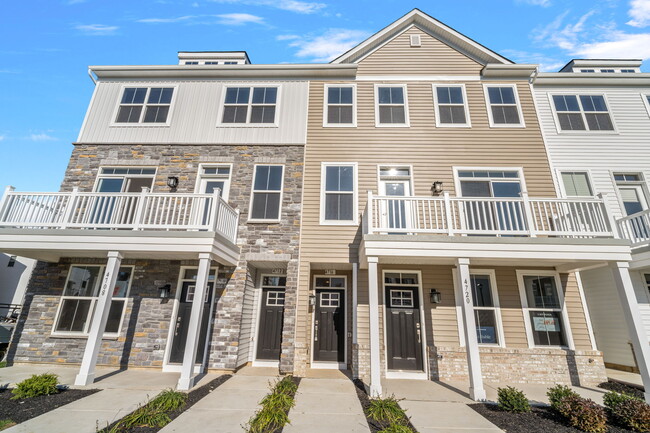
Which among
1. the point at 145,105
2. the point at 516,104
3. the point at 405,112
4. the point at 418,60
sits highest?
the point at 418,60

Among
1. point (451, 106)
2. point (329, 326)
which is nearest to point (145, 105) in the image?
point (329, 326)

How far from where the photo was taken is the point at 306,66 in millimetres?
9703

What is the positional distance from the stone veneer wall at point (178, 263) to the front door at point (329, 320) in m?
1.03

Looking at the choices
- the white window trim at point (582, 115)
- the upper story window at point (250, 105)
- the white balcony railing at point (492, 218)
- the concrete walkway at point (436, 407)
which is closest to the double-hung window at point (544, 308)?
the white balcony railing at point (492, 218)

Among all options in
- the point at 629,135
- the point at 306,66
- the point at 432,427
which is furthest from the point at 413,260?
the point at 629,135

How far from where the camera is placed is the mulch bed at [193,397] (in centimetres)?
398

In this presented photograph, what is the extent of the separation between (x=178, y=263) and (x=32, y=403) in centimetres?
371

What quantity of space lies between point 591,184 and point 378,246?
749 centimetres

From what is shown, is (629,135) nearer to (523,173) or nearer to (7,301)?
(523,173)

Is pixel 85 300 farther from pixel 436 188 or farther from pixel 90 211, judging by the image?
pixel 436 188

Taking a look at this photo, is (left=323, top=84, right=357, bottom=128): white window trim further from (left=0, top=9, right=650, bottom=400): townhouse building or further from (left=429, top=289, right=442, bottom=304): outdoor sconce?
(left=429, top=289, right=442, bottom=304): outdoor sconce

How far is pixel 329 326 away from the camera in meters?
8.18

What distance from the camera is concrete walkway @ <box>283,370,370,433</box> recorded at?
423 cm

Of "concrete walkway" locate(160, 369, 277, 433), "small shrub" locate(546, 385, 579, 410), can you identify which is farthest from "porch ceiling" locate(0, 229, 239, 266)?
"small shrub" locate(546, 385, 579, 410)
